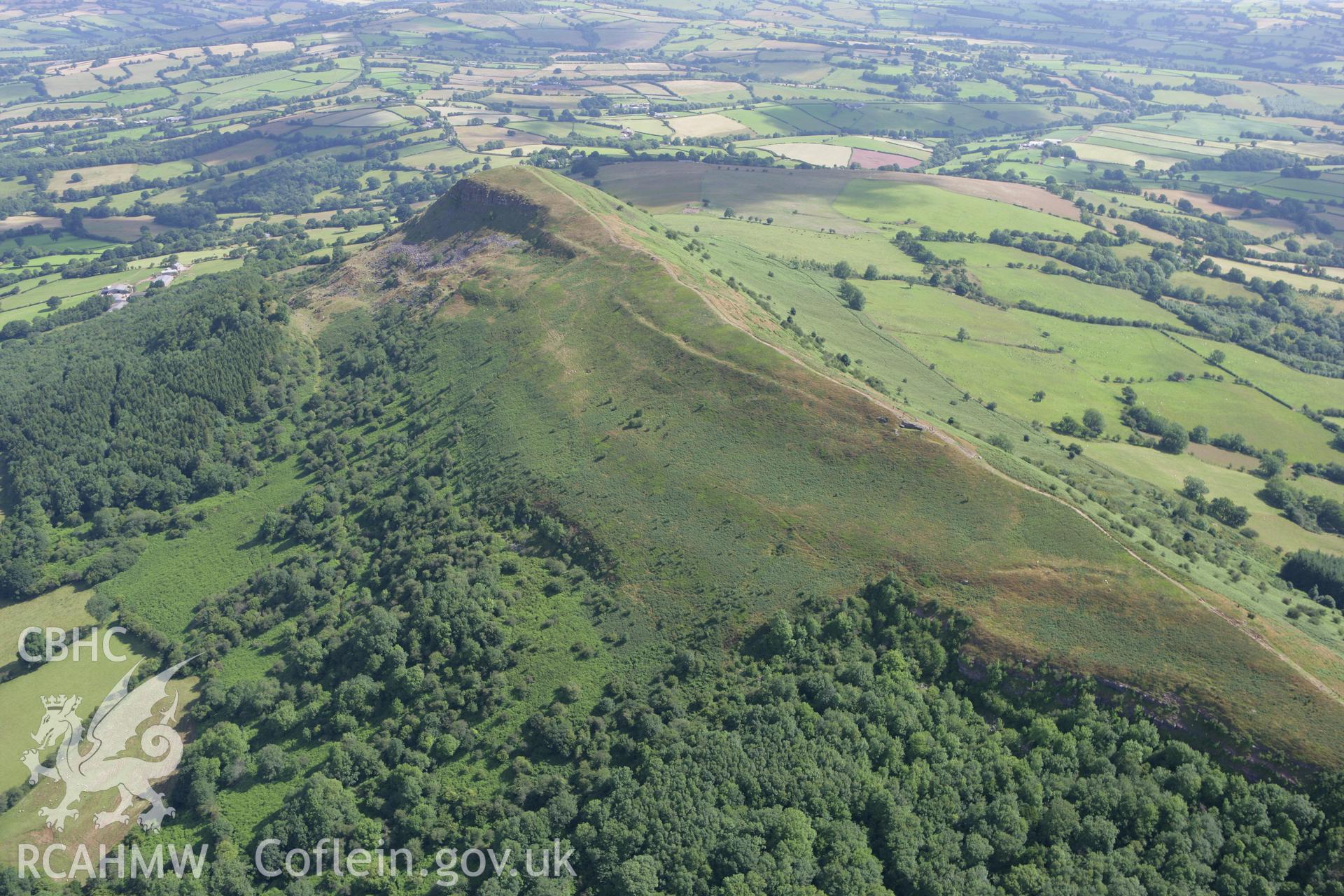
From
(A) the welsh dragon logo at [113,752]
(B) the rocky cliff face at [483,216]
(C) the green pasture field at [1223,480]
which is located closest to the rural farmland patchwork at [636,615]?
(A) the welsh dragon logo at [113,752]

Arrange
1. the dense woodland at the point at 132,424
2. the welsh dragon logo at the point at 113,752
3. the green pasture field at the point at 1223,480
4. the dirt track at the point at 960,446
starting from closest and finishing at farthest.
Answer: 1. the dirt track at the point at 960,446
2. the welsh dragon logo at the point at 113,752
3. the dense woodland at the point at 132,424
4. the green pasture field at the point at 1223,480

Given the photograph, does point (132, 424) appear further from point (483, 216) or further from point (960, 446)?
point (960, 446)

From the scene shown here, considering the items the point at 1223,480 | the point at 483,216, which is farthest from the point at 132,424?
the point at 1223,480

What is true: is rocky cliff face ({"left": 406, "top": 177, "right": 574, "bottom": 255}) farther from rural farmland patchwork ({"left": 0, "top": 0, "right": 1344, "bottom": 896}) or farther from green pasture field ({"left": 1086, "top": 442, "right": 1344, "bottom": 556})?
green pasture field ({"left": 1086, "top": 442, "right": 1344, "bottom": 556})

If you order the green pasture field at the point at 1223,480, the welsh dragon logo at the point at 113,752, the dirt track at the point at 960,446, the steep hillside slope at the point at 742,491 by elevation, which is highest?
the dirt track at the point at 960,446

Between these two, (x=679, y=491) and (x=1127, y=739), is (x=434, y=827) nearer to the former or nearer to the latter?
(x=679, y=491)

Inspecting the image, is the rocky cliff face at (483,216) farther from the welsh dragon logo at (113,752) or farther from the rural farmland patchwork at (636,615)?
the welsh dragon logo at (113,752)
